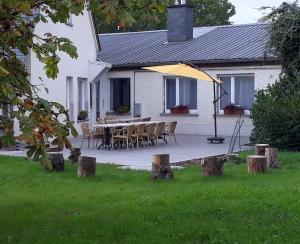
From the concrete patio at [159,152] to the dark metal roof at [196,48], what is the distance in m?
3.91

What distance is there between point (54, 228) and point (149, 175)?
4.94 m

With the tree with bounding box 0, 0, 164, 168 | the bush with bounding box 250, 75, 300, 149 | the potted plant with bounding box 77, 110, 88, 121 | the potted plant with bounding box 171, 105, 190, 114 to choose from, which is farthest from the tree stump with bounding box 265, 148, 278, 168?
the potted plant with bounding box 171, 105, 190, 114

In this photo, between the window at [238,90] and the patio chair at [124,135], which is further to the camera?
the window at [238,90]

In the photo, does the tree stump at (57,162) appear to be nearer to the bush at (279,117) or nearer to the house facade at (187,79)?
Answer: the bush at (279,117)

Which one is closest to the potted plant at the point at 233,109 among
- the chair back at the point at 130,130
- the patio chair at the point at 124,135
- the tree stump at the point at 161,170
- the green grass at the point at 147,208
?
the patio chair at the point at 124,135

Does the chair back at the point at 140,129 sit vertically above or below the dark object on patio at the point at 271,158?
above

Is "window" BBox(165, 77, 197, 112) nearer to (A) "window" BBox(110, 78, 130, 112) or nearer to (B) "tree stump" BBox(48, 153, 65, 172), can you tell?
(A) "window" BBox(110, 78, 130, 112)

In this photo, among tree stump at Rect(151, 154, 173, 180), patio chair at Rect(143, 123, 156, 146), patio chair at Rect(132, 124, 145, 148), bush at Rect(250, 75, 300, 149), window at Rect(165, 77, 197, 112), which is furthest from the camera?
window at Rect(165, 77, 197, 112)

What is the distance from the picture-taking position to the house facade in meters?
24.4

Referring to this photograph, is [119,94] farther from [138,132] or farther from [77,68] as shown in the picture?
[138,132]

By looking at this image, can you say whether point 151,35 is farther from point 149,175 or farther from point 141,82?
point 149,175

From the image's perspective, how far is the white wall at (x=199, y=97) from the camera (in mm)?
23984

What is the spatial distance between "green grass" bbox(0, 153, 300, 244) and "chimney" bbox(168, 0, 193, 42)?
16445 mm

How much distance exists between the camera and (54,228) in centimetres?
787
